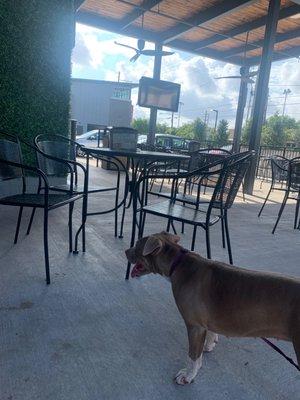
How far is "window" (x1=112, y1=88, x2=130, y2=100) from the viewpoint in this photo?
2903cm

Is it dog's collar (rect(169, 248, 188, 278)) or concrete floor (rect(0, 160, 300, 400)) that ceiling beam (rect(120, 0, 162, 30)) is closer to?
concrete floor (rect(0, 160, 300, 400))

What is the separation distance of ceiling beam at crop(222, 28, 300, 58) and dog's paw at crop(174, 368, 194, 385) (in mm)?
9271

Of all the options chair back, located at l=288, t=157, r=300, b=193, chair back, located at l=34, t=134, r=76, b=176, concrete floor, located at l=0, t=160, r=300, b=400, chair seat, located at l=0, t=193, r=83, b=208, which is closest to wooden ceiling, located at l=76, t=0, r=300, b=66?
chair back, located at l=288, t=157, r=300, b=193

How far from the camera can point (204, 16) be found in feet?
26.4

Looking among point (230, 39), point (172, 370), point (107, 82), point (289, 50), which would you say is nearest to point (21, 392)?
point (172, 370)

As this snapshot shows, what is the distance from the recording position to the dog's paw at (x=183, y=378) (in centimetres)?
137

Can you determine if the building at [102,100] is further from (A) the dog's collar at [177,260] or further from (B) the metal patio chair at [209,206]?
(A) the dog's collar at [177,260]

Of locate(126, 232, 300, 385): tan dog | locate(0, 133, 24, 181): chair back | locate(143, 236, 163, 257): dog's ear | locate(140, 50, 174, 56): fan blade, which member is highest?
locate(140, 50, 174, 56): fan blade

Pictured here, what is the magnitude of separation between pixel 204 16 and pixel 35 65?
5183mm

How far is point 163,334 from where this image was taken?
5.60 feet

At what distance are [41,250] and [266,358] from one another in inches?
69.4

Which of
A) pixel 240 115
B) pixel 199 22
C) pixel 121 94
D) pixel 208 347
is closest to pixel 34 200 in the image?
pixel 208 347

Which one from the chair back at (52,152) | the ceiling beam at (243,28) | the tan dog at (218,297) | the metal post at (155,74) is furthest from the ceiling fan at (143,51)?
the tan dog at (218,297)

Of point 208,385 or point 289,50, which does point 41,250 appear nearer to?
point 208,385
